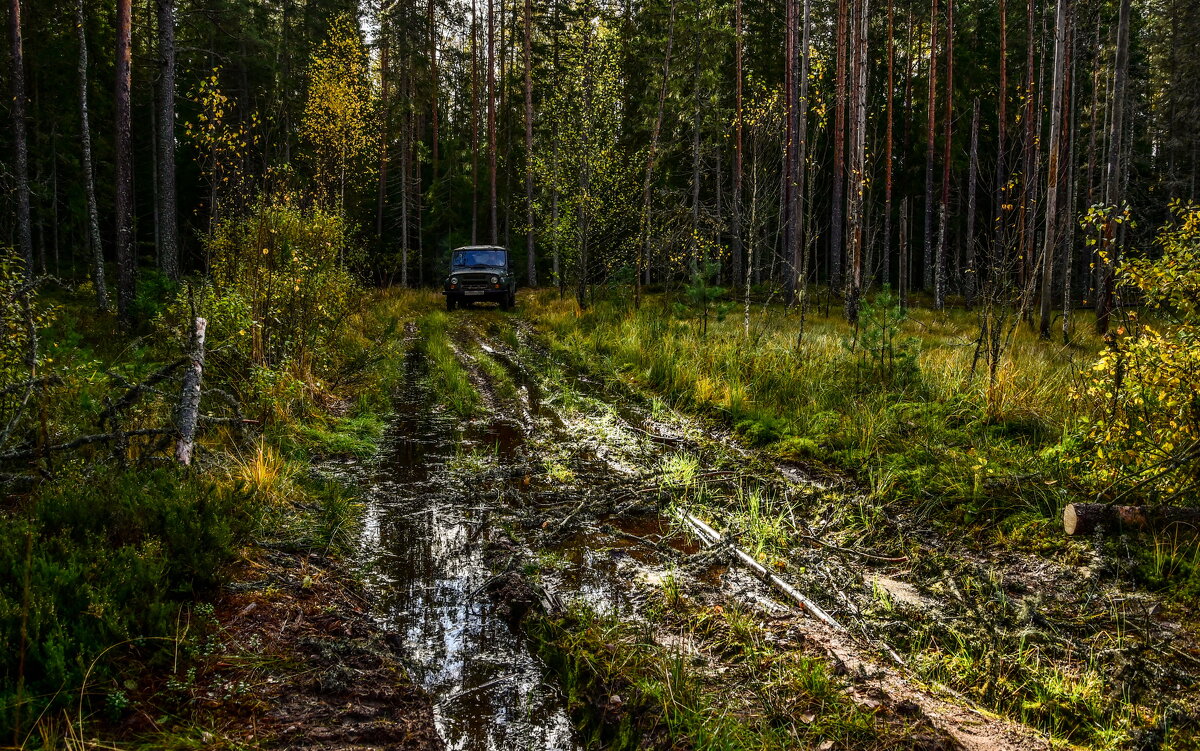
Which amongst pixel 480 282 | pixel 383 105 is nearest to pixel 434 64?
pixel 383 105

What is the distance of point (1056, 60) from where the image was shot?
41.4 feet

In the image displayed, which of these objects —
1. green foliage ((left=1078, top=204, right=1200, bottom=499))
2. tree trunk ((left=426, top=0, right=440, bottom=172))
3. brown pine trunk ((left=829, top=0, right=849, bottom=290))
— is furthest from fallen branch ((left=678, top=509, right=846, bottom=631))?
tree trunk ((left=426, top=0, right=440, bottom=172))

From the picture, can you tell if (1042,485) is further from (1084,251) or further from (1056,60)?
(1084,251)

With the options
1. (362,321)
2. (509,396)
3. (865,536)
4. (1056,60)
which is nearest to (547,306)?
(362,321)

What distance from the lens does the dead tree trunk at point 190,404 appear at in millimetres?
4367

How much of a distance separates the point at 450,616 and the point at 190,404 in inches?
104

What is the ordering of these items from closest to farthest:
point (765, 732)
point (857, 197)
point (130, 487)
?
point (765, 732) < point (130, 487) < point (857, 197)

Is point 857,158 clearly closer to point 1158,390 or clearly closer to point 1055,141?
point 1055,141

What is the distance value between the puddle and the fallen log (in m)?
3.69

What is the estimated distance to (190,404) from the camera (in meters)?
4.46

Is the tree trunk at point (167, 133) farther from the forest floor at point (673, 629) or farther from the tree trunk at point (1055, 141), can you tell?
the tree trunk at point (1055, 141)

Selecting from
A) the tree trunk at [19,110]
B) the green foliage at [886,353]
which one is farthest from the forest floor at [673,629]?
the tree trunk at [19,110]

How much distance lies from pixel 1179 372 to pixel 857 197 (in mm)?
6864

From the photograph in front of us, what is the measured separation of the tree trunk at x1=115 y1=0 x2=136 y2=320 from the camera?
11523mm
